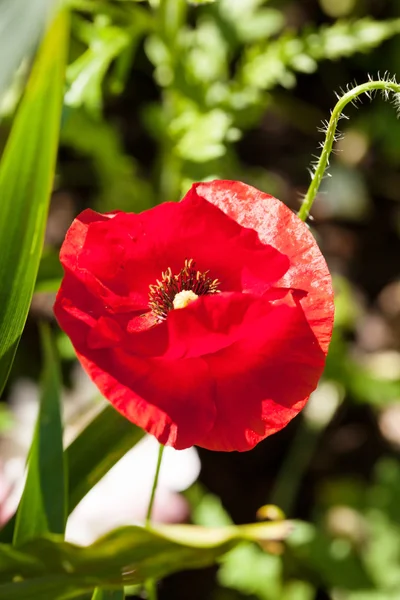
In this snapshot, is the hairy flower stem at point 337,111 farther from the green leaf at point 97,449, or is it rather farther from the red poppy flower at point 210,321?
the green leaf at point 97,449

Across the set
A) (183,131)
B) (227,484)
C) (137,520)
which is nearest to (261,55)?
(183,131)

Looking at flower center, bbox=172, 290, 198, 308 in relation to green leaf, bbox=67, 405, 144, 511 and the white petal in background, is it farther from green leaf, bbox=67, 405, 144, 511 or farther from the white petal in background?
the white petal in background

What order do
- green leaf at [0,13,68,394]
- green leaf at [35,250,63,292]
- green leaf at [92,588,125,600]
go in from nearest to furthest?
green leaf at [0,13,68,394] < green leaf at [92,588,125,600] < green leaf at [35,250,63,292]

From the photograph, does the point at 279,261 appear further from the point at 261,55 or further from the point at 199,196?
the point at 261,55

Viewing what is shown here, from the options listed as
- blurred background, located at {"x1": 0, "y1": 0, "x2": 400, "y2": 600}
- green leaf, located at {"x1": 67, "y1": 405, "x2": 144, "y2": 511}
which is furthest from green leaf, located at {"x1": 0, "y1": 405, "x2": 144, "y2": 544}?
blurred background, located at {"x1": 0, "y1": 0, "x2": 400, "y2": 600}

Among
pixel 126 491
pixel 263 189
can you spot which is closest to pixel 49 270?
pixel 126 491

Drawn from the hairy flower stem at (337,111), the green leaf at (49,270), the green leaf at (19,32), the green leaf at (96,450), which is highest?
the green leaf at (19,32)

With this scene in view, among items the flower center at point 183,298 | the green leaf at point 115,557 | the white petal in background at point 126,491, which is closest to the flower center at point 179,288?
the flower center at point 183,298
